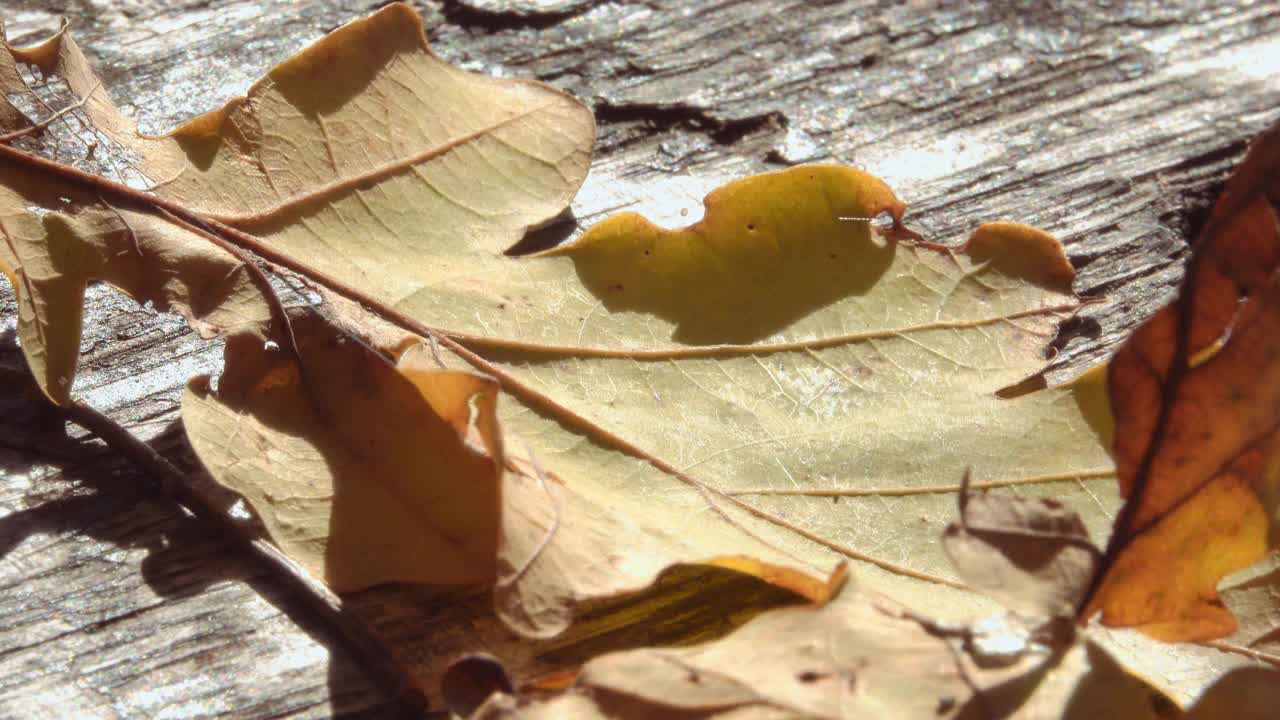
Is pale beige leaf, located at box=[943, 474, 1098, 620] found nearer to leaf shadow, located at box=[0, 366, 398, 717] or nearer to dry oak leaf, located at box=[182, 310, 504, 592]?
dry oak leaf, located at box=[182, 310, 504, 592]

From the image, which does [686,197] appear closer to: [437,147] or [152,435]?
[437,147]

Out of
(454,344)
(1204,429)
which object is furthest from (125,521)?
(1204,429)

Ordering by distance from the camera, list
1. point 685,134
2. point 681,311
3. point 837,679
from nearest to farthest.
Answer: point 837,679, point 681,311, point 685,134

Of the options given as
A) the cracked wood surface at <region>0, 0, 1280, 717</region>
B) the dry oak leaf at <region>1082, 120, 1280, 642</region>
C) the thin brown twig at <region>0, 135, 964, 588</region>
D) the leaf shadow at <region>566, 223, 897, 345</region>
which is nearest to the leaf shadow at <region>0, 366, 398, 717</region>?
the cracked wood surface at <region>0, 0, 1280, 717</region>

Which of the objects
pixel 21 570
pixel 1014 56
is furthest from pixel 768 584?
pixel 1014 56

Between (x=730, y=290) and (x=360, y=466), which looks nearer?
(x=360, y=466)

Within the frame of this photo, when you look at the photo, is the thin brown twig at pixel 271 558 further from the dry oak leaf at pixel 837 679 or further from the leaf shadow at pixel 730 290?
the leaf shadow at pixel 730 290

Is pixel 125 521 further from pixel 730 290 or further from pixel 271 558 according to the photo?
pixel 730 290
